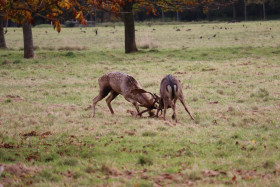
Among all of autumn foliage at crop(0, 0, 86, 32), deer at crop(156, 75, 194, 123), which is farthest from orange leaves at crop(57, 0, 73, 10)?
deer at crop(156, 75, 194, 123)

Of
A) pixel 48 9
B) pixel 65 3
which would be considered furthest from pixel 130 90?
pixel 65 3

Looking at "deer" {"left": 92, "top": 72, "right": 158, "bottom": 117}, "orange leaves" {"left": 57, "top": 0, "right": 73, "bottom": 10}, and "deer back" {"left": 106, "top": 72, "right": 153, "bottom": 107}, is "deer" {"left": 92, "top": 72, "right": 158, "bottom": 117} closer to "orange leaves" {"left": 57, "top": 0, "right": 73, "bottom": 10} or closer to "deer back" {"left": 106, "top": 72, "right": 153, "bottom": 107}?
"deer back" {"left": 106, "top": 72, "right": 153, "bottom": 107}

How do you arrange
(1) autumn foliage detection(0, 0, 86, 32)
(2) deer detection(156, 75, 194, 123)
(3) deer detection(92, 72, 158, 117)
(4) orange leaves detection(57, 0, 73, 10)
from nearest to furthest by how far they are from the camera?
(1) autumn foliage detection(0, 0, 86, 32)
(4) orange leaves detection(57, 0, 73, 10)
(2) deer detection(156, 75, 194, 123)
(3) deer detection(92, 72, 158, 117)

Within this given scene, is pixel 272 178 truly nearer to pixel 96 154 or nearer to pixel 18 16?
pixel 96 154

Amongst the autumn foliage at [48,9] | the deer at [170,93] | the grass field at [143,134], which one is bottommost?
the grass field at [143,134]

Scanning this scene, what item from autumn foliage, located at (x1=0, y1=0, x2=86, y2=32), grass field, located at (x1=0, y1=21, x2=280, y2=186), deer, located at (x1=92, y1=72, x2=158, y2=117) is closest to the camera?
grass field, located at (x1=0, y1=21, x2=280, y2=186)

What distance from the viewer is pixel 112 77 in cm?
1106

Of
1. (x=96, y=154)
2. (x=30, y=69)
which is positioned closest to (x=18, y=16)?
(x=96, y=154)

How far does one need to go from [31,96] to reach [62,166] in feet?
24.1

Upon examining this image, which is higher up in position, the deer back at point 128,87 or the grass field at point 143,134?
the deer back at point 128,87

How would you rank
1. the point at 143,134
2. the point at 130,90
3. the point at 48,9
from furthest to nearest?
the point at 130,90, the point at 143,134, the point at 48,9

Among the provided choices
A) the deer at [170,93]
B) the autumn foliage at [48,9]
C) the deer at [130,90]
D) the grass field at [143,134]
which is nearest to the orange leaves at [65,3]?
the autumn foliage at [48,9]

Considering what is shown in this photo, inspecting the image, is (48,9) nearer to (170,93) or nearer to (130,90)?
Answer: (130,90)

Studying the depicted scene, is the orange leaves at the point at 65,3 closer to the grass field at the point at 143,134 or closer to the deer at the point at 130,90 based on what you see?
the grass field at the point at 143,134
